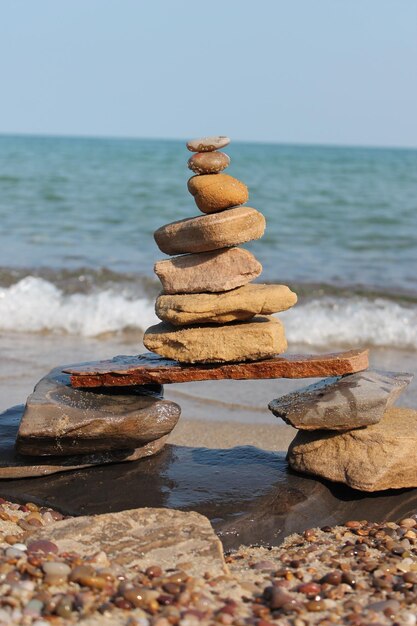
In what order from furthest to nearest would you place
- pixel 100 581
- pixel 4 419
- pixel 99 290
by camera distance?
pixel 99 290
pixel 4 419
pixel 100 581

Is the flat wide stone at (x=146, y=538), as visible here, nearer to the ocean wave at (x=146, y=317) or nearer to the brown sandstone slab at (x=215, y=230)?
the brown sandstone slab at (x=215, y=230)

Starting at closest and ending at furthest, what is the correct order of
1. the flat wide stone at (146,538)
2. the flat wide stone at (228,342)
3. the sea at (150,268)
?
the flat wide stone at (146,538) < the flat wide stone at (228,342) < the sea at (150,268)

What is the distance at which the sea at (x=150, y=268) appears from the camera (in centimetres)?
995

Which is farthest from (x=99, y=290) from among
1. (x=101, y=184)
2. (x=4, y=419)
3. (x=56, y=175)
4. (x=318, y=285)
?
(x=56, y=175)

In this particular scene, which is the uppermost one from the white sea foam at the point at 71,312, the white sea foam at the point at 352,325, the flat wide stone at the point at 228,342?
the flat wide stone at the point at 228,342

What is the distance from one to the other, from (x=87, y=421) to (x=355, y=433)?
1.56 m

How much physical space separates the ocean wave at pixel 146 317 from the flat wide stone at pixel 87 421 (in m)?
5.25

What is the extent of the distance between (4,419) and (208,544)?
2.04 metres

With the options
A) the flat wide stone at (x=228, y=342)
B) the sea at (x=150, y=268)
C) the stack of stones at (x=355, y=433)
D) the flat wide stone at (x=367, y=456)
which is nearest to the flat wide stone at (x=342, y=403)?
the stack of stones at (x=355, y=433)

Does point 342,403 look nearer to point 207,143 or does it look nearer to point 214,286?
point 214,286

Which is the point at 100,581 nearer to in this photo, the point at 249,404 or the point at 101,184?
the point at 249,404

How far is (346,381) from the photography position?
537 centimetres

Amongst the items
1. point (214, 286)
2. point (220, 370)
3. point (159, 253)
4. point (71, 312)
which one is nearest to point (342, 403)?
point (220, 370)

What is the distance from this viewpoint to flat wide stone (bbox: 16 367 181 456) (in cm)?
518
